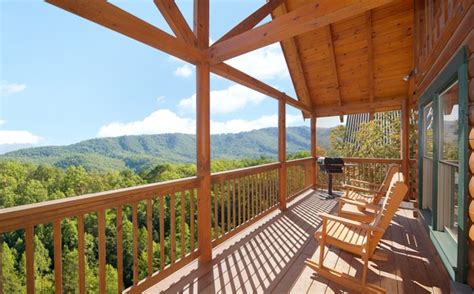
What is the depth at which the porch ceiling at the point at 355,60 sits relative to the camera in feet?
15.0

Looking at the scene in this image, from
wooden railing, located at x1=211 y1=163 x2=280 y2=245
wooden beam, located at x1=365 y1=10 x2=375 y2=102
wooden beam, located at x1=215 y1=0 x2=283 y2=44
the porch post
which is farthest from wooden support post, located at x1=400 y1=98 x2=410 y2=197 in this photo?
the porch post

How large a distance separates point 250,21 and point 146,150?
Result: 699 inches

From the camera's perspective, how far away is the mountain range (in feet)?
36.7

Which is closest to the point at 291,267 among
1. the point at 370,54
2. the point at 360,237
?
the point at 360,237

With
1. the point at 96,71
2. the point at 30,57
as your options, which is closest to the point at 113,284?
the point at 30,57

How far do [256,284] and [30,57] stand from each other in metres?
15.8

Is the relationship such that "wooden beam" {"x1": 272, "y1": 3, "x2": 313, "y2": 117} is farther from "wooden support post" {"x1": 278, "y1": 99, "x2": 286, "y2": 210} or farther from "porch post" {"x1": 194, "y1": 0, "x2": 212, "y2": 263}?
"porch post" {"x1": 194, "y1": 0, "x2": 212, "y2": 263}

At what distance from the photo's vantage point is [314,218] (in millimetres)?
4211

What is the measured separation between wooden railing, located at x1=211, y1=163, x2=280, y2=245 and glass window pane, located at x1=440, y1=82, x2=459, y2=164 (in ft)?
7.66

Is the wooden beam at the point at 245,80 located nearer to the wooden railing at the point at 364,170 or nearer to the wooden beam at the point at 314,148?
the wooden beam at the point at 314,148

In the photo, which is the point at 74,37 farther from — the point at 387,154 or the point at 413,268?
the point at 387,154

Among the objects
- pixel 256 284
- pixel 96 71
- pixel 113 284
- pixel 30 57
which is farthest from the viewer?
pixel 96 71

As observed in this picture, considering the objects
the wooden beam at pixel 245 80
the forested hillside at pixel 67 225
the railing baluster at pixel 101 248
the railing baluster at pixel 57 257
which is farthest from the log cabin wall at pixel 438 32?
the forested hillside at pixel 67 225

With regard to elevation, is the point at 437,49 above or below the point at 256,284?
above
